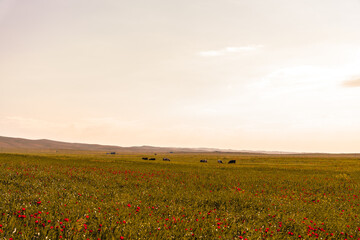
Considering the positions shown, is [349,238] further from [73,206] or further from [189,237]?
[73,206]

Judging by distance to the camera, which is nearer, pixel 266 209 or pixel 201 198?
pixel 266 209

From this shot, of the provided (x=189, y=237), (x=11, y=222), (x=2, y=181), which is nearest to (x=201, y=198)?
(x=189, y=237)

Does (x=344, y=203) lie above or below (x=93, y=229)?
below

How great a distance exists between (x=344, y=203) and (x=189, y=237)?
655 inches

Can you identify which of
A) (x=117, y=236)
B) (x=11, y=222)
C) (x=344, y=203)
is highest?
(x=11, y=222)

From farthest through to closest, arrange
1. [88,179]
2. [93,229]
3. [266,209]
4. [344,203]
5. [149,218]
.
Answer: [88,179], [344,203], [266,209], [149,218], [93,229]

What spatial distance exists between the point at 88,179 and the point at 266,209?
17884 mm

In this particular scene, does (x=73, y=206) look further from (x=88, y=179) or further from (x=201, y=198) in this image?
(x=88, y=179)

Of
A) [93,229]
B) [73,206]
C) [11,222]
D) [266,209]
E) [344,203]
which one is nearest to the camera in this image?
[11,222]

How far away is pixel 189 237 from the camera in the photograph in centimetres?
917

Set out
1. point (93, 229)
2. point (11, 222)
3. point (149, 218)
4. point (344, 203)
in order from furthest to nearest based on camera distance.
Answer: point (344, 203) → point (149, 218) → point (93, 229) → point (11, 222)

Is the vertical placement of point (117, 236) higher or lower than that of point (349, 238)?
higher

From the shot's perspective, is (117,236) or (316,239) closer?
(117,236)

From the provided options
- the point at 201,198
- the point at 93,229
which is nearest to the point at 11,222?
the point at 93,229
